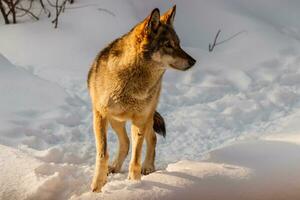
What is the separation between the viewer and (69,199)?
156 inches

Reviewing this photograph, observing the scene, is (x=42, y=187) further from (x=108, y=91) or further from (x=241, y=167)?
(x=241, y=167)

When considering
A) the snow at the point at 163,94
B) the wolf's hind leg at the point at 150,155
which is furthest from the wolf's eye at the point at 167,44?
the wolf's hind leg at the point at 150,155

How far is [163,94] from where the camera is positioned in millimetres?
6965

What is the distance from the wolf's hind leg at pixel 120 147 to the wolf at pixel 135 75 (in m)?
0.49

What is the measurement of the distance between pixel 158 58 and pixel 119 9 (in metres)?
4.55

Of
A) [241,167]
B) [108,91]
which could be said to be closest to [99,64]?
[108,91]

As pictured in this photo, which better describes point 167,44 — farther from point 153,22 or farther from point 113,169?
point 113,169

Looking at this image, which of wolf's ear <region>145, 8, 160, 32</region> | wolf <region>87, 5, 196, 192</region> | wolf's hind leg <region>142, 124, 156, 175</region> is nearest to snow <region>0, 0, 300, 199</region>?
wolf's hind leg <region>142, 124, 156, 175</region>

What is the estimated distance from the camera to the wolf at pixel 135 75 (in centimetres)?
407

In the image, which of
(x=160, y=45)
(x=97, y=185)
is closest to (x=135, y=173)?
(x=97, y=185)

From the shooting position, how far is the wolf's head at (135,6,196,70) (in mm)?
4047

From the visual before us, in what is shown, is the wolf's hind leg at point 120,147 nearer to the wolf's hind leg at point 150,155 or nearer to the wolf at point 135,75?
the wolf's hind leg at point 150,155

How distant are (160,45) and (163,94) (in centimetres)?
290

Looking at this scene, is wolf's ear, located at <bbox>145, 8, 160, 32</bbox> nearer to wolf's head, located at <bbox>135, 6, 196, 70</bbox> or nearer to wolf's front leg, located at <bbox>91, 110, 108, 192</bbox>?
wolf's head, located at <bbox>135, 6, 196, 70</bbox>
